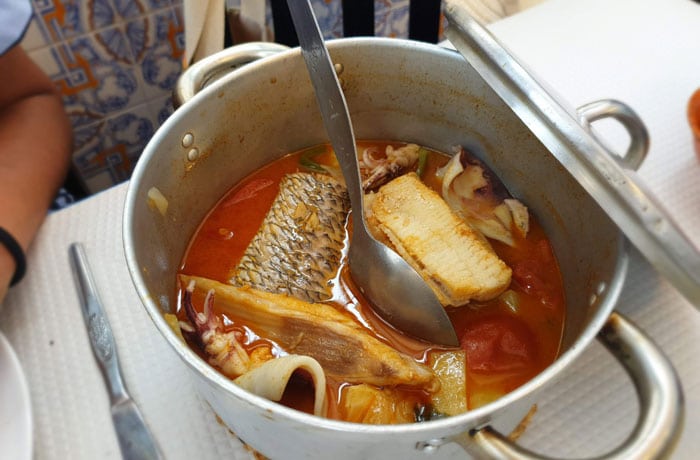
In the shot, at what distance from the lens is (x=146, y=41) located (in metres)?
1.43

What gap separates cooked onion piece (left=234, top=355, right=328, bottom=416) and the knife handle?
0.71 ft

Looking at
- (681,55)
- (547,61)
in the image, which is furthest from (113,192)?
(681,55)

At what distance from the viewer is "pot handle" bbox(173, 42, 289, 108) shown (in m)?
0.75

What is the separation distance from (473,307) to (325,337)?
214 mm

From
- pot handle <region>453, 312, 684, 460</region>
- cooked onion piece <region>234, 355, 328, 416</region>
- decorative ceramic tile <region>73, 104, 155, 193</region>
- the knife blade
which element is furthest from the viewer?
decorative ceramic tile <region>73, 104, 155, 193</region>

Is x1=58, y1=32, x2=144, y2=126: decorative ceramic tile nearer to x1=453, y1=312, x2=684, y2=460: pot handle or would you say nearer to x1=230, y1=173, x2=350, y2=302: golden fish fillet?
x1=230, y1=173, x2=350, y2=302: golden fish fillet

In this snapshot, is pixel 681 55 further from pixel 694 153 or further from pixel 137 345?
pixel 137 345

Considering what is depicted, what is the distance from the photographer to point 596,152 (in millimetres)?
501

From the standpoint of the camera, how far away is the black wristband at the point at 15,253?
0.81m

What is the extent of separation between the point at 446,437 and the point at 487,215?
1.45ft

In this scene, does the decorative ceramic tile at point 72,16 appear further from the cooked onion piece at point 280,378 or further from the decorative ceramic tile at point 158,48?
the cooked onion piece at point 280,378

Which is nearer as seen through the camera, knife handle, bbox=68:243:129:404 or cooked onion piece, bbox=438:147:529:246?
knife handle, bbox=68:243:129:404

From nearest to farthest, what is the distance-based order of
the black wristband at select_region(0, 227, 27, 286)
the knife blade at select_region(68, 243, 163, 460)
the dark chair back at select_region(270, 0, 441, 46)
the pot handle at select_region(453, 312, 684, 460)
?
the pot handle at select_region(453, 312, 684, 460), the knife blade at select_region(68, 243, 163, 460), the black wristband at select_region(0, 227, 27, 286), the dark chair back at select_region(270, 0, 441, 46)

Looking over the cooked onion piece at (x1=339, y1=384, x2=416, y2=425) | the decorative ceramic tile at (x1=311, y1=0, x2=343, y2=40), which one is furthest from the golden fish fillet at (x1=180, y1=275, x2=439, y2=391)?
the decorative ceramic tile at (x1=311, y1=0, x2=343, y2=40)
